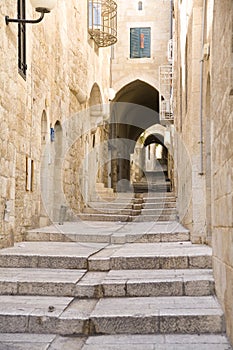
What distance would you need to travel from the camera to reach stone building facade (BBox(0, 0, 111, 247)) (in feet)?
22.6

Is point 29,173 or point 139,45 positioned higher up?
point 139,45

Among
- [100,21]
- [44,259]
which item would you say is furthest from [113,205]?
[44,259]

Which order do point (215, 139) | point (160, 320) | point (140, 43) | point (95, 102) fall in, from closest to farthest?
point (160, 320) < point (215, 139) < point (95, 102) < point (140, 43)

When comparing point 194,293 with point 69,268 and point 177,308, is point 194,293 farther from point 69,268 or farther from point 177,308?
point 69,268

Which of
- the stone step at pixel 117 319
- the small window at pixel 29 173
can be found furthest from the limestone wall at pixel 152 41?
the stone step at pixel 117 319

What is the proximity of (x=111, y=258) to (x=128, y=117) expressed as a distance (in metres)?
20.7

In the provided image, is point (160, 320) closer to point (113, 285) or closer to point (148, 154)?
point (113, 285)

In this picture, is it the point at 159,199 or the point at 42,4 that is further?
the point at 159,199

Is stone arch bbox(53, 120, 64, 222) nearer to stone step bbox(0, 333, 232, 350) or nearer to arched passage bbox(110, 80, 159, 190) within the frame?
stone step bbox(0, 333, 232, 350)

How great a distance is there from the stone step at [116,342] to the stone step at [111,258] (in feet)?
5.33

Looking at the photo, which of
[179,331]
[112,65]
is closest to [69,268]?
[179,331]

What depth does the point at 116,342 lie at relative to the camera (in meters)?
4.20

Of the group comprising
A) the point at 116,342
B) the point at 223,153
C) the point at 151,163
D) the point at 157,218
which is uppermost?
the point at 151,163

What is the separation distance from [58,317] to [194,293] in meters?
1.40
